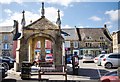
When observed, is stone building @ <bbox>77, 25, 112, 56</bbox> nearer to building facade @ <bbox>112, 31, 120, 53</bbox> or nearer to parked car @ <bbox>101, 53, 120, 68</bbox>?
building facade @ <bbox>112, 31, 120, 53</bbox>

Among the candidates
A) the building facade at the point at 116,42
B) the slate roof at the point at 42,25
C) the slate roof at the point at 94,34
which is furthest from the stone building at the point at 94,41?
the slate roof at the point at 42,25

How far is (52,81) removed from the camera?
512 inches

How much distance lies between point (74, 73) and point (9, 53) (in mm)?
31257

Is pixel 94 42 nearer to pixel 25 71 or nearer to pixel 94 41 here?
pixel 94 41

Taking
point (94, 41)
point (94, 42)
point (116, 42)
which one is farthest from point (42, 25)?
point (94, 42)

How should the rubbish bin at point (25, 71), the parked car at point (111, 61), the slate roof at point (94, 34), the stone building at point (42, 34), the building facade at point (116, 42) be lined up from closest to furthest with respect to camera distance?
the rubbish bin at point (25, 71) < the stone building at point (42, 34) < the parked car at point (111, 61) < the building facade at point (116, 42) < the slate roof at point (94, 34)

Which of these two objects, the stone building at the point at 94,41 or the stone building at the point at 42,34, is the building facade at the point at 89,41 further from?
the stone building at the point at 42,34

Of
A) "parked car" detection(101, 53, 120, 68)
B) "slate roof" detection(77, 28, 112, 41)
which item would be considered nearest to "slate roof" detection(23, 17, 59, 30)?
"parked car" detection(101, 53, 120, 68)

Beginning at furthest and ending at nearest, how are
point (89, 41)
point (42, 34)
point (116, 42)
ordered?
point (89, 41) < point (116, 42) < point (42, 34)

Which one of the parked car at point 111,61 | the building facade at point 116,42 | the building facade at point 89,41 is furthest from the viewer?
the building facade at point 89,41

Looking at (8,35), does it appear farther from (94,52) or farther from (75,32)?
(94,52)

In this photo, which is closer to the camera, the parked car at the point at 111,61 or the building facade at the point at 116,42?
the parked car at the point at 111,61

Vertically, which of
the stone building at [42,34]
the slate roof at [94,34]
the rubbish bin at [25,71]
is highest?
the slate roof at [94,34]

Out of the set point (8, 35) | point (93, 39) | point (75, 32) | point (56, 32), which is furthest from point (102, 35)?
point (56, 32)
